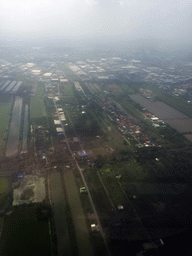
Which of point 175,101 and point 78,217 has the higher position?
point 175,101

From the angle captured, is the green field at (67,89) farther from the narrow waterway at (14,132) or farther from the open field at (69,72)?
the narrow waterway at (14,132)

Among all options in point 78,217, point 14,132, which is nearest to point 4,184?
point 78,217

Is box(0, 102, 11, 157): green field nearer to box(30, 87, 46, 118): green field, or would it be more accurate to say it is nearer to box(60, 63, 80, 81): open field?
box(30, 87, 46, 118): green field

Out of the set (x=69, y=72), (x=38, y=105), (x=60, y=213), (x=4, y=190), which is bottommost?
(x=60, y=213)

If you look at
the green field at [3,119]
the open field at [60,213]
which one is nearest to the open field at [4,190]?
the open field at [60,213]

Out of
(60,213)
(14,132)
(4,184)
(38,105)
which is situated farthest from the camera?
(38,105)

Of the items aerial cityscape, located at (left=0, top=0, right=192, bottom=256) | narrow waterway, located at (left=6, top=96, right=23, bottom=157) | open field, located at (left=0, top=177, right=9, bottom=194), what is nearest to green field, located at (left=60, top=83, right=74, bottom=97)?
aerial cityscape, located at (left=0, top=0, right=192, bottom=256)

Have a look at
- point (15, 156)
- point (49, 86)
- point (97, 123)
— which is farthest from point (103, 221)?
point (49, 86)

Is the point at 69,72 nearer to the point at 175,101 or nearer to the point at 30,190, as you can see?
the point at 175,101

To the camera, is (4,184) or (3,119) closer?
(4,184)
